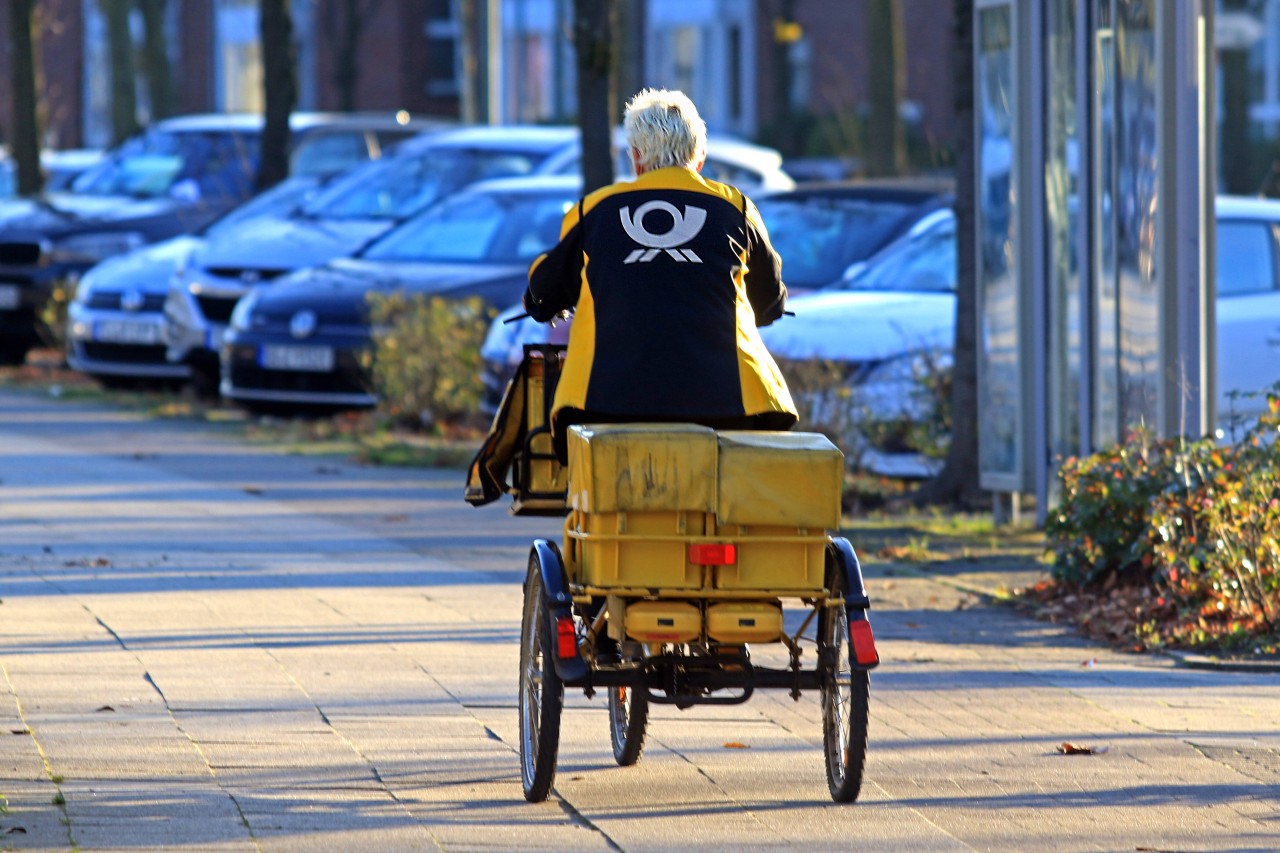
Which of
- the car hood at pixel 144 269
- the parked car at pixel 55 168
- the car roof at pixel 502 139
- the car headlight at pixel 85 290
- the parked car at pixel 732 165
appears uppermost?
the parked car at pixel 55 168

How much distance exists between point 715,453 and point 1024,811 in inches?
47.5

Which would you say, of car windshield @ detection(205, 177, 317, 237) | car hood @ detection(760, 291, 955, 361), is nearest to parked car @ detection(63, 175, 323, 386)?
car windshield @ detection(205, 177, 317, 237)

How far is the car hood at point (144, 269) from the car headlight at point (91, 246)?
62.2 inches

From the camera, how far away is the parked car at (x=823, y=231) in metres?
13.6

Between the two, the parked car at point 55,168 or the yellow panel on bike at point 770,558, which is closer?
the yellow panel on bike at point 770,558

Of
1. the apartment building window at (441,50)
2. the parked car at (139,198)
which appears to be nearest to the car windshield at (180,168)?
the parked car at (139,198)

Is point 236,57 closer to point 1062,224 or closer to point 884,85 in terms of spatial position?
point 884,85

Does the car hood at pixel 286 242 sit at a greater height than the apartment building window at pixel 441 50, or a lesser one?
lesser

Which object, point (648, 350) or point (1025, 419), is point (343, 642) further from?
point (1025, 419)

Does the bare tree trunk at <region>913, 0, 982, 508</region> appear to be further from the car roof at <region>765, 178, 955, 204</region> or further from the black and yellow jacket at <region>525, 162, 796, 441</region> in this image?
the black and yellow jacket at <region>525, 162, 796, 441</region>

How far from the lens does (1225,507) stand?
8.20 meters

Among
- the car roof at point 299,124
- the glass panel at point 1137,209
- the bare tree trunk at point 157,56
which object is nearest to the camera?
the glass panel at point 1137,209

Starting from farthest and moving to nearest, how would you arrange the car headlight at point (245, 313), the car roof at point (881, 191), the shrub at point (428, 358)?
1. the car headlight at point (245, 313)
2. the car roof at point (881, 191)
3. the shrub at point (428, 358)

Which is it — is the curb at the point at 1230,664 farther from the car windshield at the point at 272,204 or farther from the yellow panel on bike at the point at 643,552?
the car windshield at the point at 272,204
